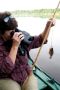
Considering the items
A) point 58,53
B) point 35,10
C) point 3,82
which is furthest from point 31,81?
point 35,10

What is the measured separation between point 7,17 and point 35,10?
5.12 metres

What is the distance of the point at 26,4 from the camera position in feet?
26.8

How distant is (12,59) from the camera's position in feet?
6.54

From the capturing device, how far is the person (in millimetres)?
1995

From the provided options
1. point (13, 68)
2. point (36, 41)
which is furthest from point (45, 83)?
point (13, 68)

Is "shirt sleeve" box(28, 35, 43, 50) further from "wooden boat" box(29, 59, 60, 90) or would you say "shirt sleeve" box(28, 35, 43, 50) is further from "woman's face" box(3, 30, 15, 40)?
"wooden boat" box(29, 59, 60, 90)

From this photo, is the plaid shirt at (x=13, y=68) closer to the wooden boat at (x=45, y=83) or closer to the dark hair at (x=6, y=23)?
the dark hair at (x=6, y=23)

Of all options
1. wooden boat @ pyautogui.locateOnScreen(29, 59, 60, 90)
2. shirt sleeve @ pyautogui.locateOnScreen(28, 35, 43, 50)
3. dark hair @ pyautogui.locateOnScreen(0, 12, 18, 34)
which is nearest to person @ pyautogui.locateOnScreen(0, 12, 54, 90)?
dark hair @ pyautogui.locateOnScreen(0, 12, 18, 34)

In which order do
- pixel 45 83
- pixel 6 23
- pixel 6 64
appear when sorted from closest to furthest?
pixel 6 64 → pixel 6 23 → pixel 45 83

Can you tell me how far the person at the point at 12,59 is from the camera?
6.55ft

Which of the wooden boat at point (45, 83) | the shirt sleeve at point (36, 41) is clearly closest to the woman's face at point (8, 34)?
the shirt sleeve at point (36, 41)

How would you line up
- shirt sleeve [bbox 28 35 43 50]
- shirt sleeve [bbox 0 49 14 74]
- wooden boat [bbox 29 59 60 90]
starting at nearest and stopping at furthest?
shirt sleeve [bbox 0 49 14 74], shirt sleeve [bbox 28 35 43 50], wooden boat [bbox 29 59 60 90]

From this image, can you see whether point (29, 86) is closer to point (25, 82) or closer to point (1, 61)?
point (25, 82)

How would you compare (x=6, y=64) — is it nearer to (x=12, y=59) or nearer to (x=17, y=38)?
(x=12, y=59)
